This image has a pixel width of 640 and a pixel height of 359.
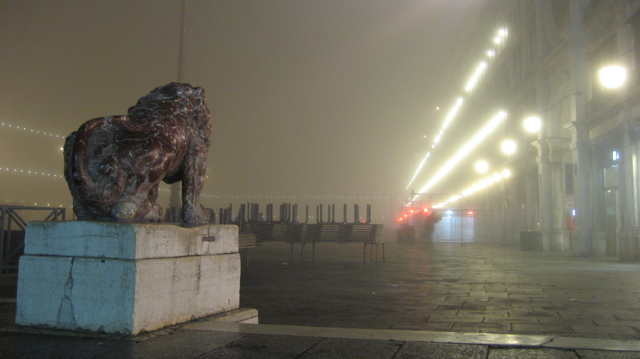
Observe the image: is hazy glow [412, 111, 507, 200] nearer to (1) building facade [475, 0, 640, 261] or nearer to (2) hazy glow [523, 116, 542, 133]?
(1) building facade [475, 0, 640, 261]

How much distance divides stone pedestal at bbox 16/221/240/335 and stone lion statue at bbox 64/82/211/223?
407 mm

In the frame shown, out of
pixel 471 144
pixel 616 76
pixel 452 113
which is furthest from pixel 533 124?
pixel 452 113

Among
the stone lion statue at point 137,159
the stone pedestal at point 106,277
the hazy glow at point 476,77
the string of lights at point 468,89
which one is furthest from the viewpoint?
the hazy glow at point 476,77

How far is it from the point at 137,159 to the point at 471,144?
45.4m

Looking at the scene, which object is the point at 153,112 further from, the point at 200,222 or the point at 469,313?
the point at 469,313

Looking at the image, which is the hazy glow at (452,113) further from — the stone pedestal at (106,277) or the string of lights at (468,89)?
the stone pedestal at (106,277)

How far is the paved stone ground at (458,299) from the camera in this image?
6.26 meters

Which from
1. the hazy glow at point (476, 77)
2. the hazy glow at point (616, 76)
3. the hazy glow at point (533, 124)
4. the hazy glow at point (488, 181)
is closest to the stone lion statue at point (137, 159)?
the hazy glow at point (616, 76)

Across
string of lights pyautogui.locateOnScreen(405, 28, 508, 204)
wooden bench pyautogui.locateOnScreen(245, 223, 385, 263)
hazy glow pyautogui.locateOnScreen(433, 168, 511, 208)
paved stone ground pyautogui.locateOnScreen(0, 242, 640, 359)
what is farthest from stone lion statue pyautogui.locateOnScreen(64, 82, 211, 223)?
string of lights pyautogui.locateOnScreen(405, 28, 508, 204)

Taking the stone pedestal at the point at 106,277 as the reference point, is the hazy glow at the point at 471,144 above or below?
above

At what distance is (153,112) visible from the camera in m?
5.42

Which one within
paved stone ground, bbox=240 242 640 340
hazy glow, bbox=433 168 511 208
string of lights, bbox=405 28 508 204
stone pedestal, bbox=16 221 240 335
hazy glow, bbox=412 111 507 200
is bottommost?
paved stone ground, bbox=240 242 640 340

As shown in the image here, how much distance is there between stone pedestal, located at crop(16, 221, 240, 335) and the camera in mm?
4309

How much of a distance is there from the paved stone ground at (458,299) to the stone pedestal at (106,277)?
208 centimetres
